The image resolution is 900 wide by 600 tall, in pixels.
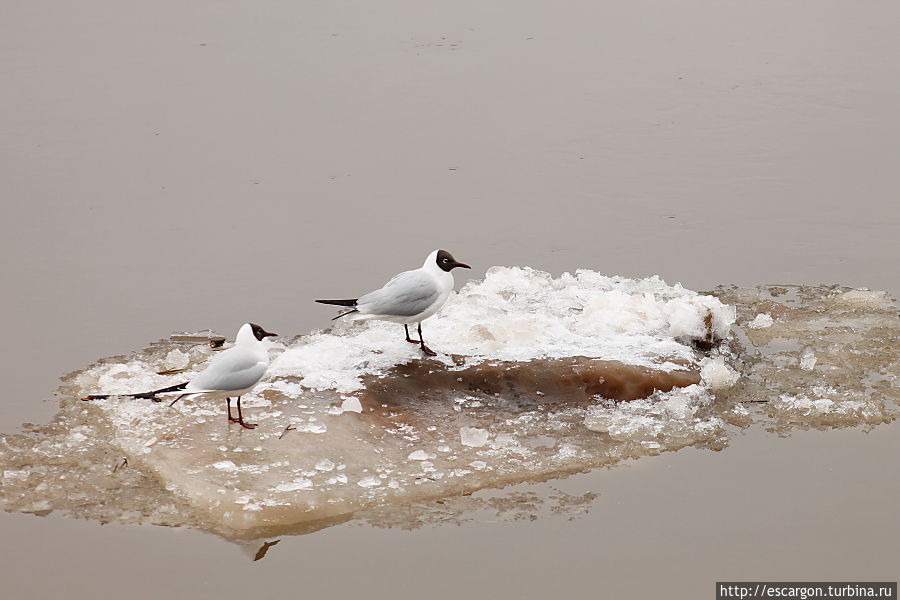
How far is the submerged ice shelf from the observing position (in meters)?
4.56

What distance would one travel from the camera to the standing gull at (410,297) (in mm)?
5289

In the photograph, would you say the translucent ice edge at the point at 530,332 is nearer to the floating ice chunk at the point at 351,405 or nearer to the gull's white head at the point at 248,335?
the floating ice chunk at the point at 351,405

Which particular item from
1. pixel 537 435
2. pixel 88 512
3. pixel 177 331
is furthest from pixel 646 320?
pixel 88 512

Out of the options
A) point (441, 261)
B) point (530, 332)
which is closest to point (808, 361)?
point (530, 332)

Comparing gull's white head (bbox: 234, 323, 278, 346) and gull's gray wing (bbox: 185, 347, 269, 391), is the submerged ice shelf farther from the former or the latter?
gull's white head (bbox: 234, 323, 278, 346)

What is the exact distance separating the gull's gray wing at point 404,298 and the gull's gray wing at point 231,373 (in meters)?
0.71

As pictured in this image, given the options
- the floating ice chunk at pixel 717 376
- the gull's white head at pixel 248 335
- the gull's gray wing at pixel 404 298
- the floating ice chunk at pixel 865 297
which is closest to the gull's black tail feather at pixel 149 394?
the gull's white head at pixel 248 335

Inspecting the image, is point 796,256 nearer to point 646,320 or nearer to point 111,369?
point 646,320

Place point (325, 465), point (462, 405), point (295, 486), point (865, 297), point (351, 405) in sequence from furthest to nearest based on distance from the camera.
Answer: point (865, 297) < point (462, 405) < point (351, 405) < point (325, 465) < point (295, 486)

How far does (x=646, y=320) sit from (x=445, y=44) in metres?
5.59

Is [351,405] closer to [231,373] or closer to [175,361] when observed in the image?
[231,373]

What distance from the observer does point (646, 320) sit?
583 centimetres

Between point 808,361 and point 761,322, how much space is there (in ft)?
1.60

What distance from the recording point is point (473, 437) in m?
4.95
